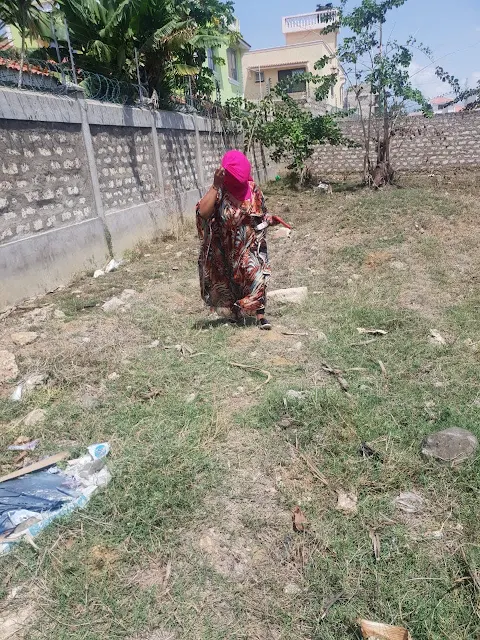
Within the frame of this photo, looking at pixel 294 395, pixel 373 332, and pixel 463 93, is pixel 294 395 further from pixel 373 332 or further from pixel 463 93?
pixel 463 93

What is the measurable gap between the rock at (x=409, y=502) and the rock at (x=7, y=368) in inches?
104

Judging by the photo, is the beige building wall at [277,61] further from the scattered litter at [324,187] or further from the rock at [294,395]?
the rock at [294,395]

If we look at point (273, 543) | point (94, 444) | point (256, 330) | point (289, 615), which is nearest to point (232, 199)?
point (256, 330)

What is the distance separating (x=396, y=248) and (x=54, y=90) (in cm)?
459

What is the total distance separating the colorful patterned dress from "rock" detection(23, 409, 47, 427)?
1747 millimetres

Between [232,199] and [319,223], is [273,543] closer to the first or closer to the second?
[232,199]

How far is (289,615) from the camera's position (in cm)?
170

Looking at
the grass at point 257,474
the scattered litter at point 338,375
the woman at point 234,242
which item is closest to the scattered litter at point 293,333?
the grass at point 257,474

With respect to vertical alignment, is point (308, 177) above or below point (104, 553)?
above

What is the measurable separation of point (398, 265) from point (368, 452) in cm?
365

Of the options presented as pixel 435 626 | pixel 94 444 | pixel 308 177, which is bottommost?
pixel 435 626

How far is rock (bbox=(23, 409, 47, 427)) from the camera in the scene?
2.86 m

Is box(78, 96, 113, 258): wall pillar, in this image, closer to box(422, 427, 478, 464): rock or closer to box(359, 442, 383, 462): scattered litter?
box(359, 442, 383, 462): scattered litter

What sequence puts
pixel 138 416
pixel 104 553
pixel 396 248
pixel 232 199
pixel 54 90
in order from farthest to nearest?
pixel 396 248 → pixel 54 90 → pixel 232 199 → pixel 138 416 → pixel 104 553
